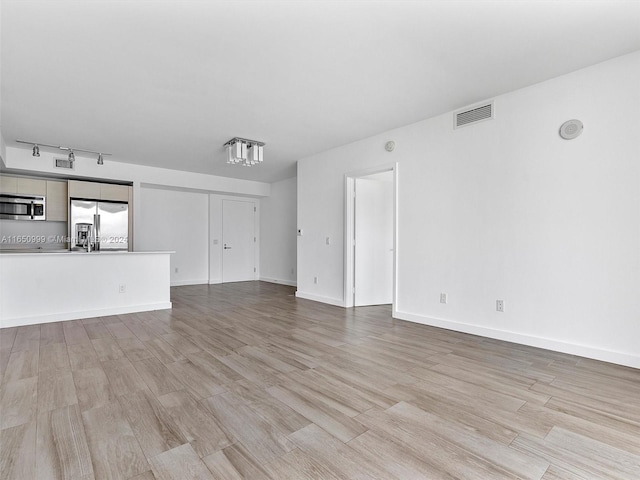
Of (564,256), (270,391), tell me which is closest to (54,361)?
(270,391)

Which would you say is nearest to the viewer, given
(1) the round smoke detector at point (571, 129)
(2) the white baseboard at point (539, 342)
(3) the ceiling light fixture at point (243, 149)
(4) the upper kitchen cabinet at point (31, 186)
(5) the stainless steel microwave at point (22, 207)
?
(2) the white baseboard at point (539, 342)

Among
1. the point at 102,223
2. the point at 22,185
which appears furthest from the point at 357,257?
the point at 22,185

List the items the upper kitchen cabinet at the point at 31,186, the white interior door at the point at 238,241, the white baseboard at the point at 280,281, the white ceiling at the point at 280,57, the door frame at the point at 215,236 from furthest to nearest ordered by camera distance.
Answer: the white interior door at the point at 238,241 → the door frame at the point at 215,236 → the white baseboard at the point at 280,281 → the upper kitchen cabinet at the point at 31,186 → the white ceiling at the point at 280,57

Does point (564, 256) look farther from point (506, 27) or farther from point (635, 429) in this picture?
point (506, 27)

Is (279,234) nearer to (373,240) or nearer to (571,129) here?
(373,240)

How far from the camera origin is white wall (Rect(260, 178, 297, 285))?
795 centimetres

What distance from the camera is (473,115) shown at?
3684 millimetres

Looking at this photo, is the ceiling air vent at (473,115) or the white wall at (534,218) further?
the ceiling air vent at (473,115)

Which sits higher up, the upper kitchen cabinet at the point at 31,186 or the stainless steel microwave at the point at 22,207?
the upper kitchen cabinet at the point at 31,186

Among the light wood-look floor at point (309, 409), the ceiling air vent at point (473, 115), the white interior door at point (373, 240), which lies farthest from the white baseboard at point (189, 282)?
A: the ceiling air vent at point (473, 115)

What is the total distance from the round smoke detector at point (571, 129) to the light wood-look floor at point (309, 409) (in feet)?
6.75

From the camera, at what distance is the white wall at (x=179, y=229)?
24.0 ft

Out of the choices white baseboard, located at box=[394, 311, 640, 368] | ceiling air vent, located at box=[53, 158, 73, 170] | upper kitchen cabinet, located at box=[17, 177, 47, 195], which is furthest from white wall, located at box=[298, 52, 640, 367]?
upper kitchen cabinet, located at box=[17, 177, 47, 195]

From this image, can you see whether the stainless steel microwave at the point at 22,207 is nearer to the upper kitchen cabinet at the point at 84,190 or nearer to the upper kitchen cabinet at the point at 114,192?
the upper kitchen cabinet at the point at 84,190
